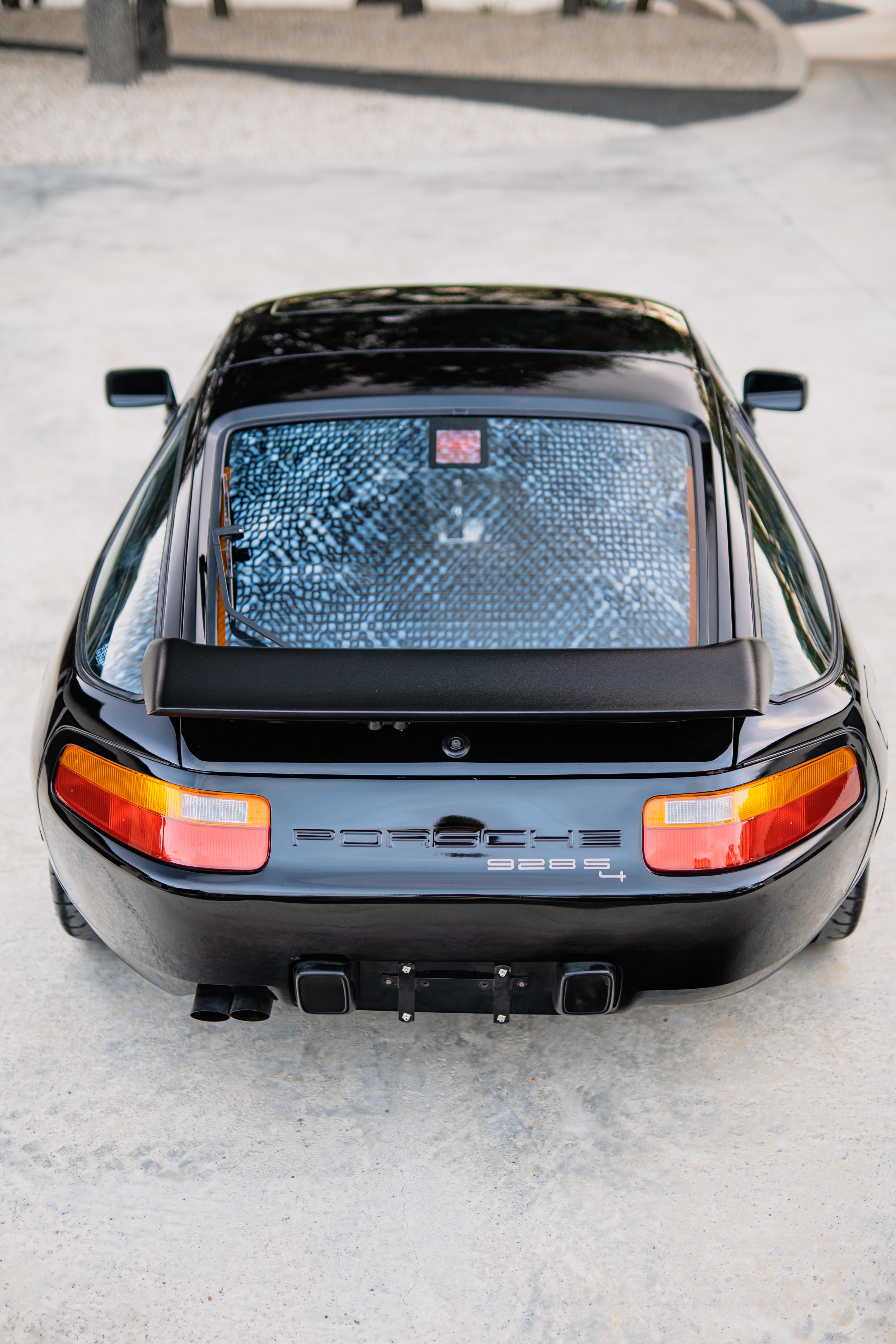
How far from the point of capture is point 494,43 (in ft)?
64.2

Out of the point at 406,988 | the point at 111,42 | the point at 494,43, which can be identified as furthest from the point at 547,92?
the point at 406,988

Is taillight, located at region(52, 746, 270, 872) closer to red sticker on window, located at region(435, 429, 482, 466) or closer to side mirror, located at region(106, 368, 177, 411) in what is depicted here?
red sticker on window, located at region(435, 429, 482, 466)

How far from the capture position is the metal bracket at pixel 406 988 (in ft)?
7.71

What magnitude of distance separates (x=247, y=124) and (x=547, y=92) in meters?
4.28

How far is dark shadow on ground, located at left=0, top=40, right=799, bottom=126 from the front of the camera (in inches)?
585

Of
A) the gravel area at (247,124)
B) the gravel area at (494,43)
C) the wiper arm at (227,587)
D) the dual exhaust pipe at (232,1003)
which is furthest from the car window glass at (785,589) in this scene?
Answer: the gravel area at (494,43)

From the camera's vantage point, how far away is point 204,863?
7.43 ft

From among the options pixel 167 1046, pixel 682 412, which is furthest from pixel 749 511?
pixel 167 1046

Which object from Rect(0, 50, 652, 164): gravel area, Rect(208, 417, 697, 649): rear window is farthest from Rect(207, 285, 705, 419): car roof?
Rect(0, 50, 652, 164): gravel area

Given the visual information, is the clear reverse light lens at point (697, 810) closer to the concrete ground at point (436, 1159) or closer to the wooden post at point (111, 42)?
the concrete ground at point (436, 1159)

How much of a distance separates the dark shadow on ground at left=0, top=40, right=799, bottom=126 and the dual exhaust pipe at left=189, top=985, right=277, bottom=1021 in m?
14.1

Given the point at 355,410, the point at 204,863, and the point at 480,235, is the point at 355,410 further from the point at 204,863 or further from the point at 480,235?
the point at 480,235

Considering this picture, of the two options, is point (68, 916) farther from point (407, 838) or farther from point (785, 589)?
point (785, 589)

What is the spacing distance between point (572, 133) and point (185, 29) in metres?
10.8
